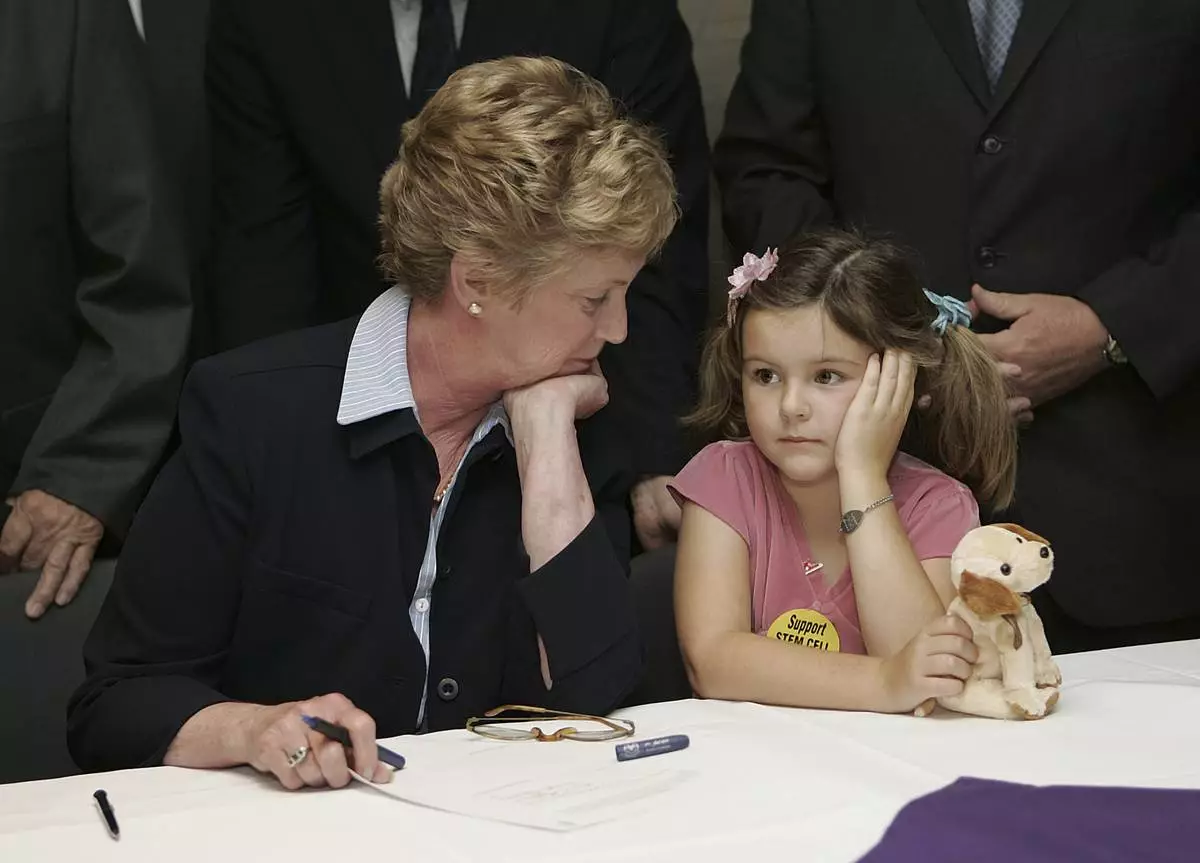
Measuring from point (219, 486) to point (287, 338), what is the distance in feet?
0.80

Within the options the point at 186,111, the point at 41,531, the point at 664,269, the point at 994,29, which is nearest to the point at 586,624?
the point at 664,269

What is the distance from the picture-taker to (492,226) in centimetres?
178

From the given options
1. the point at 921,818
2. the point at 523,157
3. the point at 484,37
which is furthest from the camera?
the point at 484,37

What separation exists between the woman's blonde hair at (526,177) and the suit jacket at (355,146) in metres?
0.52

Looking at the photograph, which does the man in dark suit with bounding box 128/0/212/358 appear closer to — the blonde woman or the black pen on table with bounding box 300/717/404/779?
the blonde woman

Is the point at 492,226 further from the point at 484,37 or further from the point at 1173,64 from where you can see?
the point at 1173,64

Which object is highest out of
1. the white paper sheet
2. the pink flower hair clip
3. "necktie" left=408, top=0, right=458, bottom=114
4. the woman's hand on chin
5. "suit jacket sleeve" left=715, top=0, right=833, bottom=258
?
"necktie" left=408, top=0, right=458, bottom=114

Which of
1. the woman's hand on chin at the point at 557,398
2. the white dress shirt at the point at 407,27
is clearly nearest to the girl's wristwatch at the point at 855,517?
the woman's hand on chin at the point at 557,398

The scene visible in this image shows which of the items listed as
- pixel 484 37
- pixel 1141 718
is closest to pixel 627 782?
pixel 1141 718

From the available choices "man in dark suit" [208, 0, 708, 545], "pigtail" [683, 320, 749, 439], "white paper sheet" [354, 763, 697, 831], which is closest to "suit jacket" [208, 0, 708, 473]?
"man in dark suit" [208, 0, 708, 545]

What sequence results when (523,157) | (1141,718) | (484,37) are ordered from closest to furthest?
1. (1141,718)
2. (523,157)
3. (484,37)

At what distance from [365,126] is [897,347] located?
0.98 metres

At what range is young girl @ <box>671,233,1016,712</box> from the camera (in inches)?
72.8

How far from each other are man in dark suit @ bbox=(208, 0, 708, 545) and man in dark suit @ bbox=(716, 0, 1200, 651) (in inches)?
7.4
